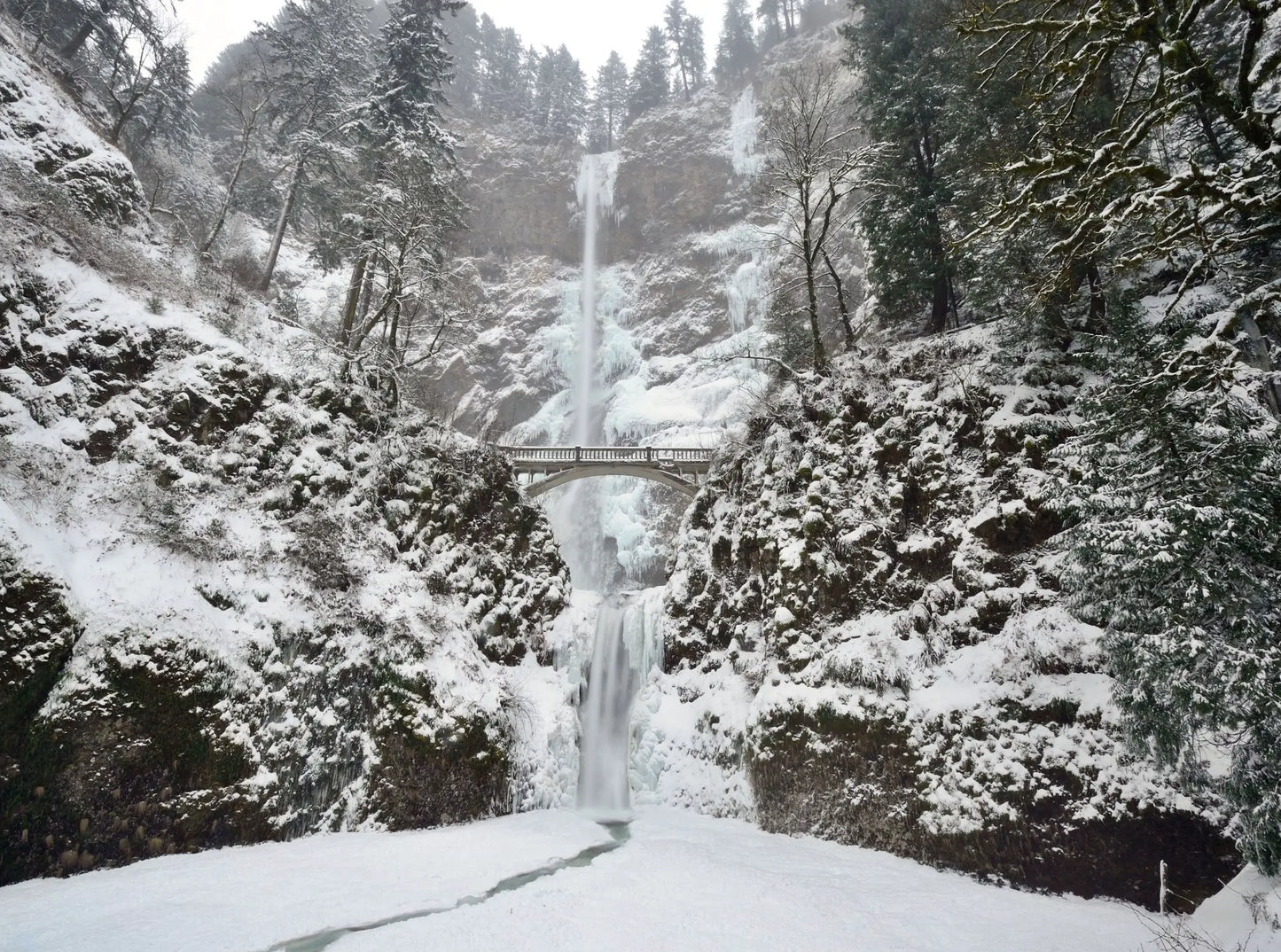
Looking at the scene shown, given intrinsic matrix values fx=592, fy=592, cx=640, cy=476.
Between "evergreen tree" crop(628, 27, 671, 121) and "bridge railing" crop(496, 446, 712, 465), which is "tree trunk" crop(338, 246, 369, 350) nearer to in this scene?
"bridge railing" crop(496, 446, 712, 465)

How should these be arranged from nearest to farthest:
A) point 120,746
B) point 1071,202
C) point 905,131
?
point 1071,202, point 120,746, point 905,131

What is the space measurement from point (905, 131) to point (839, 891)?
56.6ft

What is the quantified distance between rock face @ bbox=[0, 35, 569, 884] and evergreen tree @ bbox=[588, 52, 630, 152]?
52288 millimetres

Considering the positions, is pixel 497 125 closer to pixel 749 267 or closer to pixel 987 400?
pixel 749 267

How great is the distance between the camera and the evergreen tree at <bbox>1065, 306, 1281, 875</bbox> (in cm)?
569

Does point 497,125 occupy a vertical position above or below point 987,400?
above

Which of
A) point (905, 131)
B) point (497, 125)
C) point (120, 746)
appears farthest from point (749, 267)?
point (120, 746)

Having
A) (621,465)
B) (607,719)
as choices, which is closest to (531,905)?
(607,719)

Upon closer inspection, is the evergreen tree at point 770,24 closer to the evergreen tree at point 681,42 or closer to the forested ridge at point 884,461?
the evergreen tree at point 681,42

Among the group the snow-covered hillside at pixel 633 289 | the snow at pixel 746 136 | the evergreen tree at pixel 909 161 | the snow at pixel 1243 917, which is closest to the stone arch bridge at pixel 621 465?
the snow-covered hillside at pixel 633 289

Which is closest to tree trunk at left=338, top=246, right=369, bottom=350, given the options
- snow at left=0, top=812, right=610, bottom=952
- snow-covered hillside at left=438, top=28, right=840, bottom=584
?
snow at left=0, top=812, right=610, bottom=952

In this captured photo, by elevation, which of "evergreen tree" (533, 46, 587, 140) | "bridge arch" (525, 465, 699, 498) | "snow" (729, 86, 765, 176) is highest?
"evergreen tree" (533, 46, 587, 140)

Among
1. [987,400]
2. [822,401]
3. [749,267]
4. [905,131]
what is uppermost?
[749,267]

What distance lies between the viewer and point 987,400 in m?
11.0
